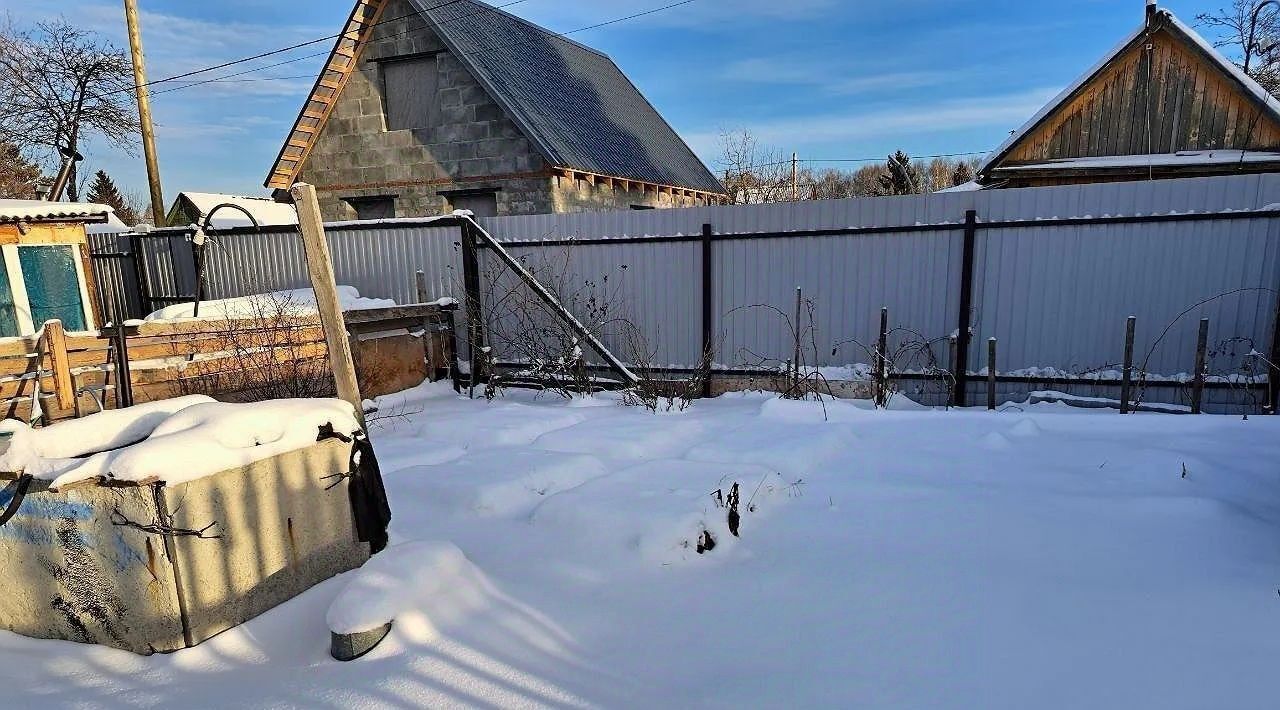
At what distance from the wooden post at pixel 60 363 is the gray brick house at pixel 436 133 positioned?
671 cm

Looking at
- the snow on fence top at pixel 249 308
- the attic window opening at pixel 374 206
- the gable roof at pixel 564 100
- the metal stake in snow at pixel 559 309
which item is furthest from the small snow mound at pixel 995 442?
the attic window opening at pixel 374 206

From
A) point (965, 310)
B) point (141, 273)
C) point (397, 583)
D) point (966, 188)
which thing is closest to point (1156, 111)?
point (966, 188)

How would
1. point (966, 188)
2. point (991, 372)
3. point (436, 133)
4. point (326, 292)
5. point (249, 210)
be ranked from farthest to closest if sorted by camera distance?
point (249, 210)
point (966, 188)
point (436, 133)
point (991, 372)
point (326, 292)

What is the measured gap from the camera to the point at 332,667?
206cm

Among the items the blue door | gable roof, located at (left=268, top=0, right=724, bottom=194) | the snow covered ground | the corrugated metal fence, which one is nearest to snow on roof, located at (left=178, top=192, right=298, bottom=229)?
gable roof, located at (left=268, top=0, right=724, bottom=194)

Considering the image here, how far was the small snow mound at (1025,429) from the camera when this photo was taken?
426 centimetres

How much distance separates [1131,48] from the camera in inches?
336

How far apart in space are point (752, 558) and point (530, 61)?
45.1ft

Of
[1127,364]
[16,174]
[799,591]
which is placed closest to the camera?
[799,591]

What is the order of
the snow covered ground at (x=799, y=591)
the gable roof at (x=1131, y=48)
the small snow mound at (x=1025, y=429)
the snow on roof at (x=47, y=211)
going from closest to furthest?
the snow covered ground at (x=799, y=591) < the small snow mound at (x=1025, y=429) < the snow on roof at (x=47, y=211) < the gable roof at (x=1131, y=48)

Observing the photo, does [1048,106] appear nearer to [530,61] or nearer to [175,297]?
[530,61]

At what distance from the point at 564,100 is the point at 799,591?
511 inches

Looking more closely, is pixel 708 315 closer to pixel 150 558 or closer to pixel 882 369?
pixel 882 369

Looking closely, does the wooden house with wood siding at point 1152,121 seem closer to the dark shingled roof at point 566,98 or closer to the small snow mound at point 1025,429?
the small snow mound at point 1025,429
